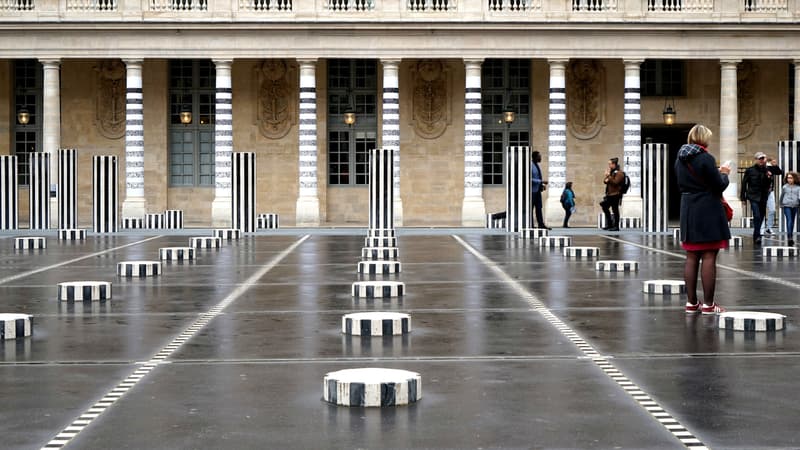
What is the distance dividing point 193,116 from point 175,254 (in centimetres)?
2501

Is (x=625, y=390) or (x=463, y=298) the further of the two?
(x=463, y=298)

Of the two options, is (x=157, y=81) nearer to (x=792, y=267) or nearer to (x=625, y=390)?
(x=792, y=267)

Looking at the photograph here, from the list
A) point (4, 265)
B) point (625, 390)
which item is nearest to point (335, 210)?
point (4, 265)

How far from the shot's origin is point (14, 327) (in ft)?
40.0

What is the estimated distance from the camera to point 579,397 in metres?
8.86

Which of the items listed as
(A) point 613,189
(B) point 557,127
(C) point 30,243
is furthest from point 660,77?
(C) point 30,243

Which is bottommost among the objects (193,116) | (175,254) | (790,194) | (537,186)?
(175,254)

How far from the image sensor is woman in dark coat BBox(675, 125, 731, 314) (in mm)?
13828

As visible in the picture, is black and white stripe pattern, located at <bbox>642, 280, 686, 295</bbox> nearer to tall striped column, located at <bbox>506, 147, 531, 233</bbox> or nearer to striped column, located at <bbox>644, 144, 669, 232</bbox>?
tall striped column, located at <bbox>506, 147, 531, 233</bbox>

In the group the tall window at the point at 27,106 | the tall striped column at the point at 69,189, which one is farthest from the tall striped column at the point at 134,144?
the tall striped column at the point at 69,189

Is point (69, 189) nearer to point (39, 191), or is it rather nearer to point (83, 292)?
point (39, 191)

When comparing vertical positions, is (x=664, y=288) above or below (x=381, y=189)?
below

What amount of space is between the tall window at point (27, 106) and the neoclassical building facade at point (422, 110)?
0.05 metres

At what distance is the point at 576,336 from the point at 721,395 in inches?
129
